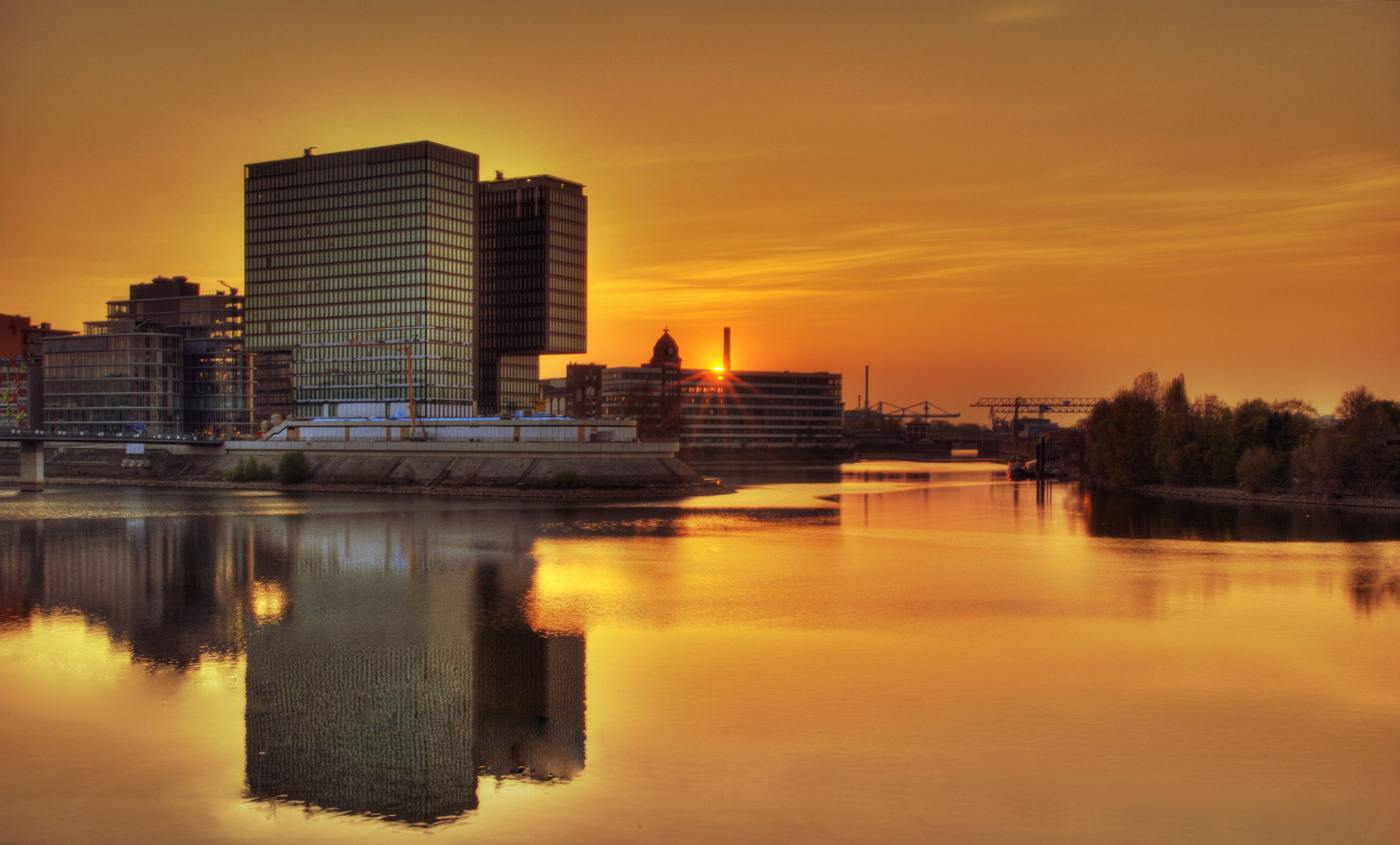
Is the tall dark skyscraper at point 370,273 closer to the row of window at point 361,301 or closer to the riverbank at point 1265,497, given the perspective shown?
the row of window at point 361,301

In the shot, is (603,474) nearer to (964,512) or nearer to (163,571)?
(964,512)

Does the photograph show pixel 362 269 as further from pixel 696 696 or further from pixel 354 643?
pixel 696 696

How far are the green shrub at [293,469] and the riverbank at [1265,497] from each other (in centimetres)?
9472

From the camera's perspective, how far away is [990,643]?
115 ft

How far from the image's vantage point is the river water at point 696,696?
20109mm

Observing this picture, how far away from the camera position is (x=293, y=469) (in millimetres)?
124250

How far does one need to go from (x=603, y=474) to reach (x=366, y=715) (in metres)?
83.0

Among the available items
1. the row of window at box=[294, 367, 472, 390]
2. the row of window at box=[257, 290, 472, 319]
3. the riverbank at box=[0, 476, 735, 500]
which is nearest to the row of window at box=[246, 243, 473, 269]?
the row of window at box=[257, 290, 472, 319]

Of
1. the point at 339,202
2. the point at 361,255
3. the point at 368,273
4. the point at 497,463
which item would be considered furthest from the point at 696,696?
the point at 339,202

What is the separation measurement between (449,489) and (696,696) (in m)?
87.1

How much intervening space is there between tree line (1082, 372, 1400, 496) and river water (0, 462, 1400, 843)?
39188 millimetres

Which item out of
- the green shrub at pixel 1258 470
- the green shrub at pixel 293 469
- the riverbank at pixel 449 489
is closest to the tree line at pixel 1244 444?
the green shrub at pixel 1258 470

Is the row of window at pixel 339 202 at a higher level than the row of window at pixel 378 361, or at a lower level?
higher

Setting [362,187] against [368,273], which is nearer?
[362,187]
